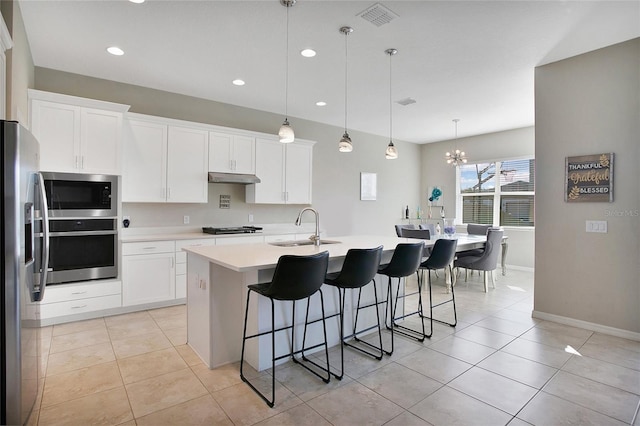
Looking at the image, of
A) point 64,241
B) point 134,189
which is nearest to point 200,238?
point 134,189

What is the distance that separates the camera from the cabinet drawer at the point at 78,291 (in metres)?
3.52

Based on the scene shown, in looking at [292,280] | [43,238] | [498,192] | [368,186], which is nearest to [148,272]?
[43,238]

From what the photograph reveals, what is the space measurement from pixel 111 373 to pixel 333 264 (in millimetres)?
1907

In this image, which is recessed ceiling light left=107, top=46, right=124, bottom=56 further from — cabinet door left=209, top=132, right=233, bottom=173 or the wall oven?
cabinet door left=209, top=132, right=233, bottom=173

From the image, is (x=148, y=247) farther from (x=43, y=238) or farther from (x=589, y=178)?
(x=589, y=178)

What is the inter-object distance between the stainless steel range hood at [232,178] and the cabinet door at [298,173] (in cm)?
65

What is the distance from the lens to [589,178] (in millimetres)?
3500

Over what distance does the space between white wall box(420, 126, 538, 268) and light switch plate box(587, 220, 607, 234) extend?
3350 mm

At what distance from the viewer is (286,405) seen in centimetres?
216

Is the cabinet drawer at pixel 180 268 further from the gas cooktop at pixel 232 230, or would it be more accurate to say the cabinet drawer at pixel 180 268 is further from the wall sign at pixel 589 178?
the wall sign at pixel 589 178

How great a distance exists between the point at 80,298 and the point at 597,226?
546 cm

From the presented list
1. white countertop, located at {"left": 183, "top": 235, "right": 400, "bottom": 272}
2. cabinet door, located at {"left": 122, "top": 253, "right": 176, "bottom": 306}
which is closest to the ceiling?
white countertop, located at {"left": 183, "top": 235, "right": 400, "bottom": 272}

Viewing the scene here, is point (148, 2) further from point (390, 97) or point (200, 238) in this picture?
point (390, 97)

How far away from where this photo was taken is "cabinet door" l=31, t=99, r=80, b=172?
3484 millimetres
